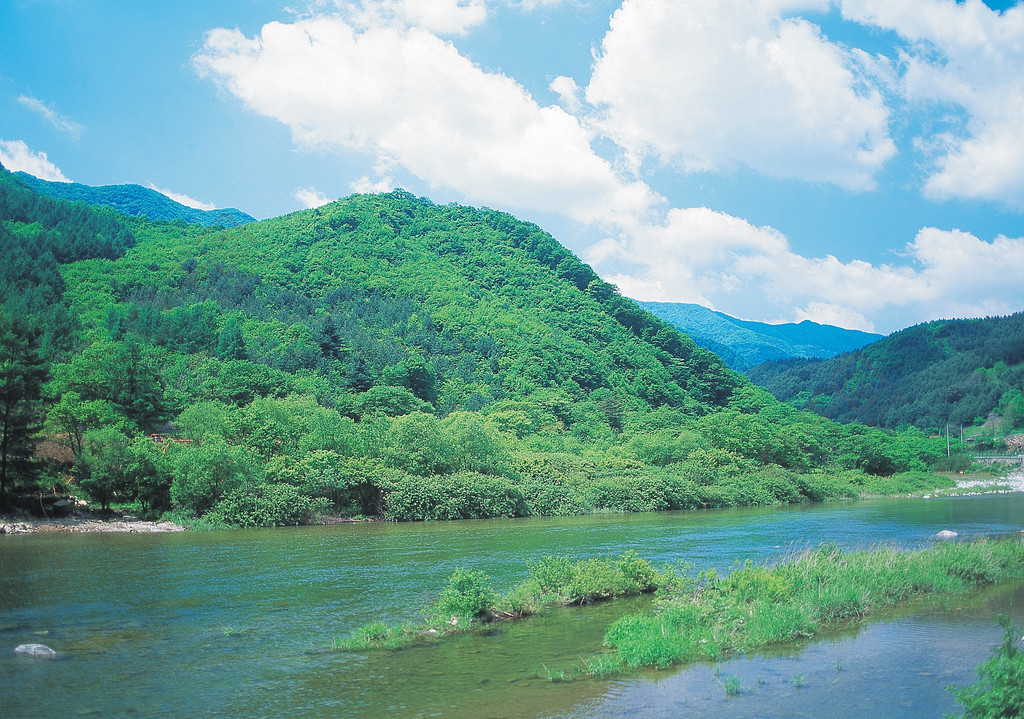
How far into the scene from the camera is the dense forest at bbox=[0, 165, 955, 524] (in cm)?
4725

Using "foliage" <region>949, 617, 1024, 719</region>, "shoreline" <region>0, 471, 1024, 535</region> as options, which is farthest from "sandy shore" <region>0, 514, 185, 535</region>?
"foliage" <region>949, 617, 1024, 719</region>

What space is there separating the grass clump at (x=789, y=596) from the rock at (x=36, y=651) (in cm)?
1237

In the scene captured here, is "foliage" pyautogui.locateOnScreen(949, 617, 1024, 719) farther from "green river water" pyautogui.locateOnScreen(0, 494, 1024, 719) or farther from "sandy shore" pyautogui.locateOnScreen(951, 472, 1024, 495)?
"sandy shore" pyautogui.locateOnScreen(951, 472, 1024, 495)

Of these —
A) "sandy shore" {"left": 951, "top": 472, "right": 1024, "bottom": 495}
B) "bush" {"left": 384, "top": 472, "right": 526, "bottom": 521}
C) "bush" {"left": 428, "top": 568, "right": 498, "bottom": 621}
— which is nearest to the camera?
"bush" {"left": 428, "top": 568, "right": 498, "bottom": 621}

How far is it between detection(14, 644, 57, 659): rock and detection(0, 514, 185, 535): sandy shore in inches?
1027

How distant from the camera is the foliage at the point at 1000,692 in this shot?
8.85m

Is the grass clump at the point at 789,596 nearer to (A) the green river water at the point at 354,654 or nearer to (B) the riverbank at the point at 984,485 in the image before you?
(A) the green river water at the point at 354,654

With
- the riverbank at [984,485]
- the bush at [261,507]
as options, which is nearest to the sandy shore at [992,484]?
the riverbank at [984,485]

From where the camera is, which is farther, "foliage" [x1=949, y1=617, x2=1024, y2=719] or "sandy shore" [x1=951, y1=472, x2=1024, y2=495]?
"sandy shore" [x1=951, y1=472, x2=1024, y2=495]

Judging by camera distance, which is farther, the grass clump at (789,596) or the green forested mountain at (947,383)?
the green forested mountain at (947,383)

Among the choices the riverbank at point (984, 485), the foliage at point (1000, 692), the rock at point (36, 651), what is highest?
the foliage at point (1000, 692)

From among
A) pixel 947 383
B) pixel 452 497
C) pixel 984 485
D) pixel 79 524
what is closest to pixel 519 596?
pixel 79 524

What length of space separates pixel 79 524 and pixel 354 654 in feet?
108

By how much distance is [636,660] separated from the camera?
14.9 metres
